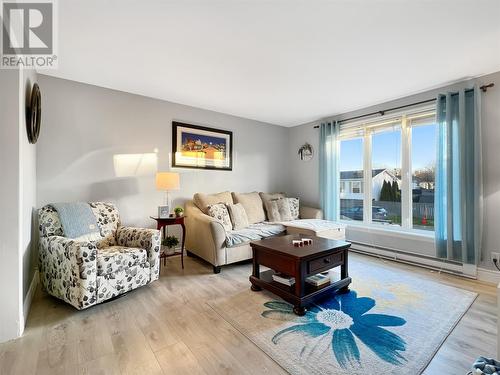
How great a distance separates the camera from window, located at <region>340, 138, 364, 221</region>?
4004 mm

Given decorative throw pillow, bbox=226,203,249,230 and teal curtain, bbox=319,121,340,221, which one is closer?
decorative throw pillow, bbox=226,203,249,230

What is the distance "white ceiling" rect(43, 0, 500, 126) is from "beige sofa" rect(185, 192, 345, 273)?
161cm

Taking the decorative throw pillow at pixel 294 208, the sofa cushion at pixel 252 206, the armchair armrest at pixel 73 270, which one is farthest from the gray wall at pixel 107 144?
the decorative throw pillow at pixel 294 208

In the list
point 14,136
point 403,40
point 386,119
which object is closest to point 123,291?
point 14,136

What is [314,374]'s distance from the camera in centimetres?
132

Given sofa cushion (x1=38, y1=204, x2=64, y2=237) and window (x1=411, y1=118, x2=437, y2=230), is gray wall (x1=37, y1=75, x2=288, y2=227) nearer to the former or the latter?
sofa cushion (x1=38, y1=204, x2=64, y2=237)

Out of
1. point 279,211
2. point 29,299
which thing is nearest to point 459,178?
point 279,211

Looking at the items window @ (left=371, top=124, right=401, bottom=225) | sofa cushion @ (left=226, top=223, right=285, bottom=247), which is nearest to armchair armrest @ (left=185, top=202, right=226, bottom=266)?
sofa cushion @ (left=226, top=223, right=285, bottom=247)

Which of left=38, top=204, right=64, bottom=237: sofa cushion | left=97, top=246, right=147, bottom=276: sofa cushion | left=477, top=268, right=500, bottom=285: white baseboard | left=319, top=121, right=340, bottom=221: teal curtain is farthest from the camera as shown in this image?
left=319, top=121, right=340, bottom=221: teal curtain

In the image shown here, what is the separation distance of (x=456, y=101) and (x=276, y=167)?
292cm

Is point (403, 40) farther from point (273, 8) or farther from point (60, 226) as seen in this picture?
point (60, 226)

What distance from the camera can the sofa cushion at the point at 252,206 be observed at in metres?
3.83

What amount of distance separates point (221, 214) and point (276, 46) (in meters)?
2.13

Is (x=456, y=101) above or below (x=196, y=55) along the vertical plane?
below
